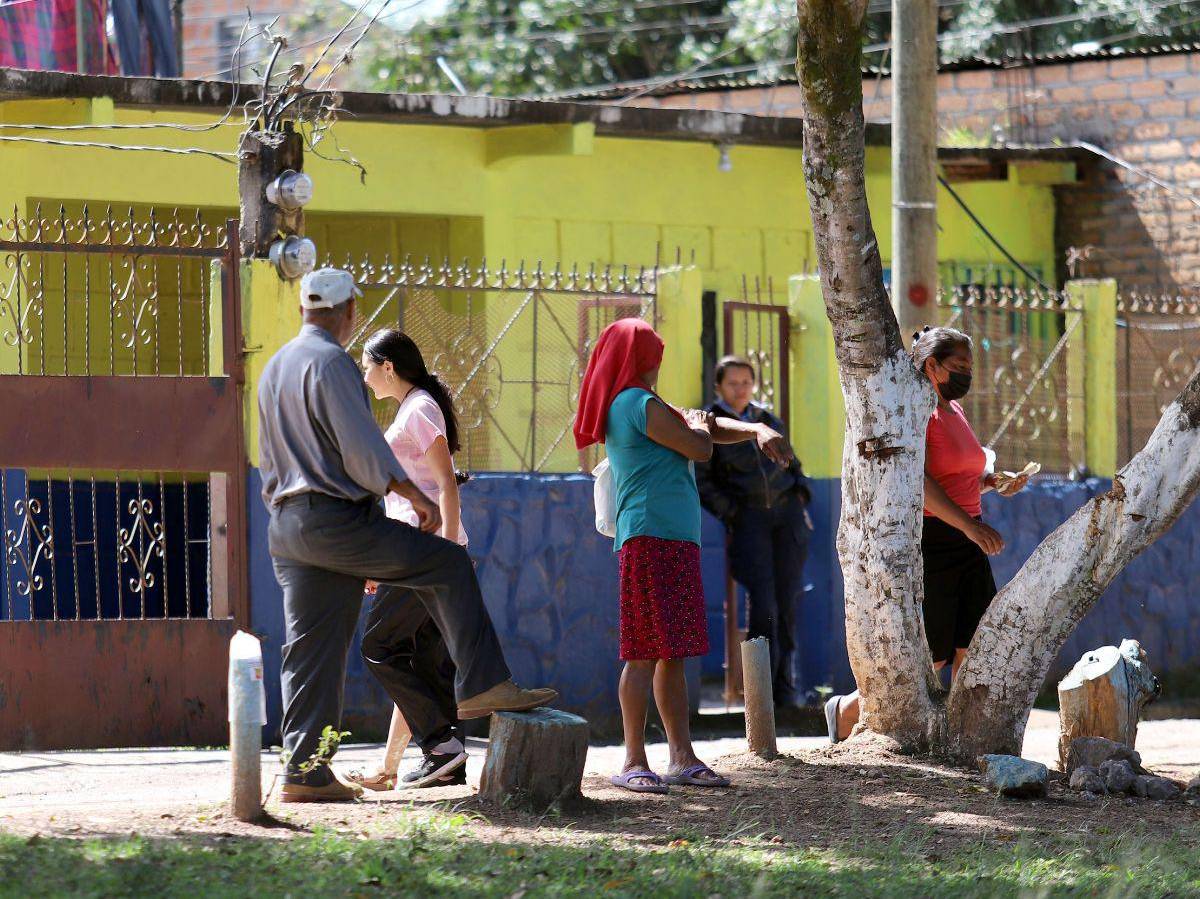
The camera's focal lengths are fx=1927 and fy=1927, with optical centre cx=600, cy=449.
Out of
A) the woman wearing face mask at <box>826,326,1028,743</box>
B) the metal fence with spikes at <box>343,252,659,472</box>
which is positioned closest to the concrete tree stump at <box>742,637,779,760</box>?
the woman wearing face mask at <box>826,326,1028,743</box>

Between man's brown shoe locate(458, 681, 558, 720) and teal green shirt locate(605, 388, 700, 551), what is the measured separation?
0.84m

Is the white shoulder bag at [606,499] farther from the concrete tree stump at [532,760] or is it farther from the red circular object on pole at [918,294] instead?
the red circular object on pole at [918,294]

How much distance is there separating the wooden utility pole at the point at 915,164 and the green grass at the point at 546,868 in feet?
11.4

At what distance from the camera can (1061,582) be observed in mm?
7305

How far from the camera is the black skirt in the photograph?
7703 millimetres

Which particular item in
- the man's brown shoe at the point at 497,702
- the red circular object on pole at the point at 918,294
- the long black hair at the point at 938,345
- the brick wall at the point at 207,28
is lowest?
the man's brown shoe at the point at 497,702

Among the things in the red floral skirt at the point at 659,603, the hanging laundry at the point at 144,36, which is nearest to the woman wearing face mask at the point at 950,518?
the red floral skirt at the point at 659,603

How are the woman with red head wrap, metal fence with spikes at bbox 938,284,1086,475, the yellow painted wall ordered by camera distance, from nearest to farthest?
the woman with red head wrap
the yellow painted wall
metal fence with spikes at bbox 938,284,1086,475

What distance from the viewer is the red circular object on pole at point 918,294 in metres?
8.88

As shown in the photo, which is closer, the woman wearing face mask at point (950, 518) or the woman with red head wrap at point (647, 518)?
the woman with red head wrap at point (647, 518)

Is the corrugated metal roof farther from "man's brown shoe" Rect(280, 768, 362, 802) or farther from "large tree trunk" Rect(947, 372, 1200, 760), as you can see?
"man's brown shoe" Rect(280, 768, 362, 802)

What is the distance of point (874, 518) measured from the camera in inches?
289

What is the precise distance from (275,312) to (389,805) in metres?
3.21

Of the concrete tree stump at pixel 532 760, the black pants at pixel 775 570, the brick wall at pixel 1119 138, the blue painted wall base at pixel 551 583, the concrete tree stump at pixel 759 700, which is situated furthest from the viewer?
the brick wall at pixel 1119 138
